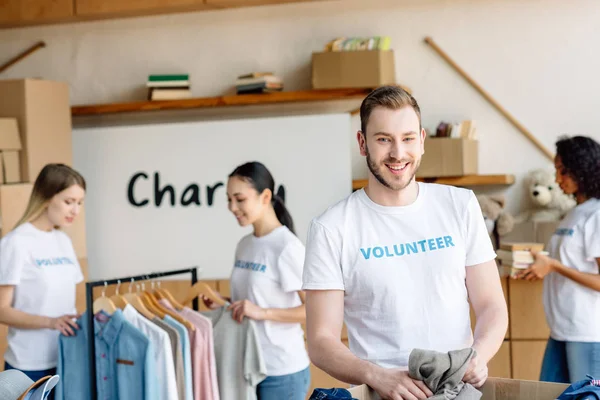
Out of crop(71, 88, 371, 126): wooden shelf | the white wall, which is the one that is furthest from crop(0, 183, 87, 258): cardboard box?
the white wall

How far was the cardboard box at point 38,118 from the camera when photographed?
4.62 meters

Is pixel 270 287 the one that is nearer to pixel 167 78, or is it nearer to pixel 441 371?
pixel 441 371

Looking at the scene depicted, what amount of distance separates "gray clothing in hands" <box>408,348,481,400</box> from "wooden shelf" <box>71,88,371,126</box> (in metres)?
3.23

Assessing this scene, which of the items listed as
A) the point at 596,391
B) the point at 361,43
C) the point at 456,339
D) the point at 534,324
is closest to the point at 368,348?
the point at 456,339

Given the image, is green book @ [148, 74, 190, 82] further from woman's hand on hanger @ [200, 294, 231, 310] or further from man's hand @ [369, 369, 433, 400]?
man's hand @ [369, 369, 433, 400]

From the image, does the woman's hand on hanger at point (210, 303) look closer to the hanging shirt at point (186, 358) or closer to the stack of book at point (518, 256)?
the hanging shirt at point (186, 358)

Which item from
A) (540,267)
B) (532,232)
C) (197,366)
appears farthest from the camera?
(532,232)

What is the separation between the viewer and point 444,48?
5082mm

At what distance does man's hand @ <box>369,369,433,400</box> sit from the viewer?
5.31 feet

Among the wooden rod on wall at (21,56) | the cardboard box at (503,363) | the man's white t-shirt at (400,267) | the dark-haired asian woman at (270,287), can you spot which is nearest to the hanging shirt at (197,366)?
the dark-haired asian woman at (270,287)

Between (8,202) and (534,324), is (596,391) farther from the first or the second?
(8,202)

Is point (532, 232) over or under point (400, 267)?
under

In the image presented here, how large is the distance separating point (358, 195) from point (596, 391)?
0.71 metres

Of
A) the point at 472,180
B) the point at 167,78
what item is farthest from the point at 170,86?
the point at 472,180
